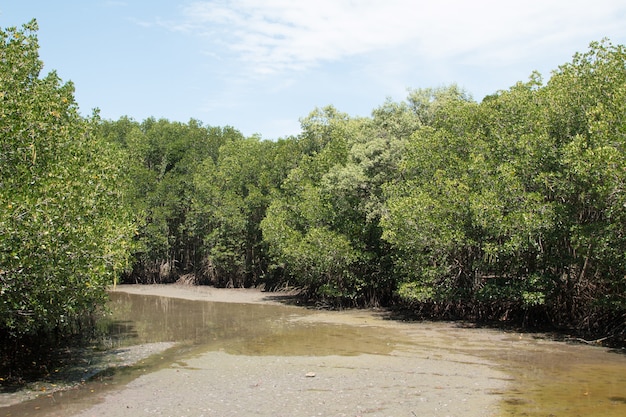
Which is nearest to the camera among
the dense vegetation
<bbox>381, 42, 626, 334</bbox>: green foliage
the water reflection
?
the dense vegetation

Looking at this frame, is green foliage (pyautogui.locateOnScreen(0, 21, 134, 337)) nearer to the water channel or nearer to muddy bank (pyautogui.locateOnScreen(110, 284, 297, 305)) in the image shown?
the water channel

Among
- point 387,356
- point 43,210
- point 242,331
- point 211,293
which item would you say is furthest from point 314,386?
point 211,293

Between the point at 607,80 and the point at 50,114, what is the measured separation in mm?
18173

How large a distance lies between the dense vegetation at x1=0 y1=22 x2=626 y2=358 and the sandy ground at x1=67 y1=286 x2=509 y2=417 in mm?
3175

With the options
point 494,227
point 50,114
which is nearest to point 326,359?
point 494,227

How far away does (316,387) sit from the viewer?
13.4m

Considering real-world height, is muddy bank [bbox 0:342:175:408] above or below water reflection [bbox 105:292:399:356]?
below

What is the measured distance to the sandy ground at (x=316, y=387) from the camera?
453 inches

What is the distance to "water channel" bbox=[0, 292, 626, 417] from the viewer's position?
12.0 m

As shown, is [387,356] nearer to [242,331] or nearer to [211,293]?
[242,331]

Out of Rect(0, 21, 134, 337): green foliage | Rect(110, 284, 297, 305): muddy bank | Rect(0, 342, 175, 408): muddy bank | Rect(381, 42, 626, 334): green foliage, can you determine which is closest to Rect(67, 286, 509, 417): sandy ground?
Rect(0, 342, 175, 408): muddy bank

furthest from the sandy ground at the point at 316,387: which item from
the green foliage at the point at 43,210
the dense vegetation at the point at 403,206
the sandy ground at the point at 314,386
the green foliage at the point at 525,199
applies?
the green foliage at the point at 525,199

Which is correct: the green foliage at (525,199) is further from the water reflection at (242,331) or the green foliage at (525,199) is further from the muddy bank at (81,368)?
the muddy bank at (81,368)

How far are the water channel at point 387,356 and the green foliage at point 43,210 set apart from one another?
2429 mm
